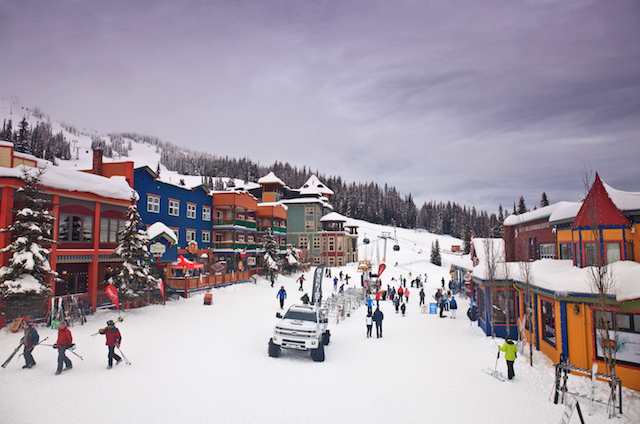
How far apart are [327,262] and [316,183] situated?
2474 centimetres

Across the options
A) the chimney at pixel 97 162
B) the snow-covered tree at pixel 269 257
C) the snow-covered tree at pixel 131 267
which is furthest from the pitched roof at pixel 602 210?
the chimney at pixel 97 162

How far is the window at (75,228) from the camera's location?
20.2 m

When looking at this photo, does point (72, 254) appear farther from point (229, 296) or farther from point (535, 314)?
point (535, 314)

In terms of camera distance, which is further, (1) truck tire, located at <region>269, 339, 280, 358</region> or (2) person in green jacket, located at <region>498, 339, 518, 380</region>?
(1) truck tire, located at <region>269, 339, 280, 358</region>

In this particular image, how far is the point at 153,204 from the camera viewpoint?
29.5 metres

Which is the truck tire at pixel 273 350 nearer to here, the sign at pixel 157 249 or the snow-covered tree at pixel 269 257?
the sign at pixel 157 249

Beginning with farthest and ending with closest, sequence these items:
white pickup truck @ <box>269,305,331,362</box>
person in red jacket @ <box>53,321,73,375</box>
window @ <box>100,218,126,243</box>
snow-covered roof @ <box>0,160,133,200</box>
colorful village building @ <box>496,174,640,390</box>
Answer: window @ <box>100,218,126,243</box>, snow-covered roof @ <box>0,160,133,200</box>, white pickup truck @ <box>269,305,331,362</box>, colorful village building @ <box>496,174,640,390</box>, person in red jacket @ <box>53,321,73,375</box>

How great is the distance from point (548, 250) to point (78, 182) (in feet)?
86.5

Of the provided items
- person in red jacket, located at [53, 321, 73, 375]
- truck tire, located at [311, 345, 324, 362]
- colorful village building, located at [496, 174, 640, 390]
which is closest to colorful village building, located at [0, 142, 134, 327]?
person in red jacket, located at [53, 321, 73, 375]

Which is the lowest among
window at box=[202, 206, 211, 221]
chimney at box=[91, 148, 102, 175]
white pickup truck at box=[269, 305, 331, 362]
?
white pickup truck at box=[269, 305, 331, 362]

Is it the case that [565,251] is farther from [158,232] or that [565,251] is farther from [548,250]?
[158,232]

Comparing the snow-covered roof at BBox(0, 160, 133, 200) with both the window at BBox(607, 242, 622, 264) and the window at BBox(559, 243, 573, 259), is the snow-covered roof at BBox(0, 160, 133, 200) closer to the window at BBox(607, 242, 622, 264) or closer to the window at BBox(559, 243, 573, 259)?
the window at BBox(607, 242, 622, 264)

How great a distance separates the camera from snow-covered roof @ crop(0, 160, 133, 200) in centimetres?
1834

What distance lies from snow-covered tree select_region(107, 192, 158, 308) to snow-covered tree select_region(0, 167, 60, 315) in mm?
3689
